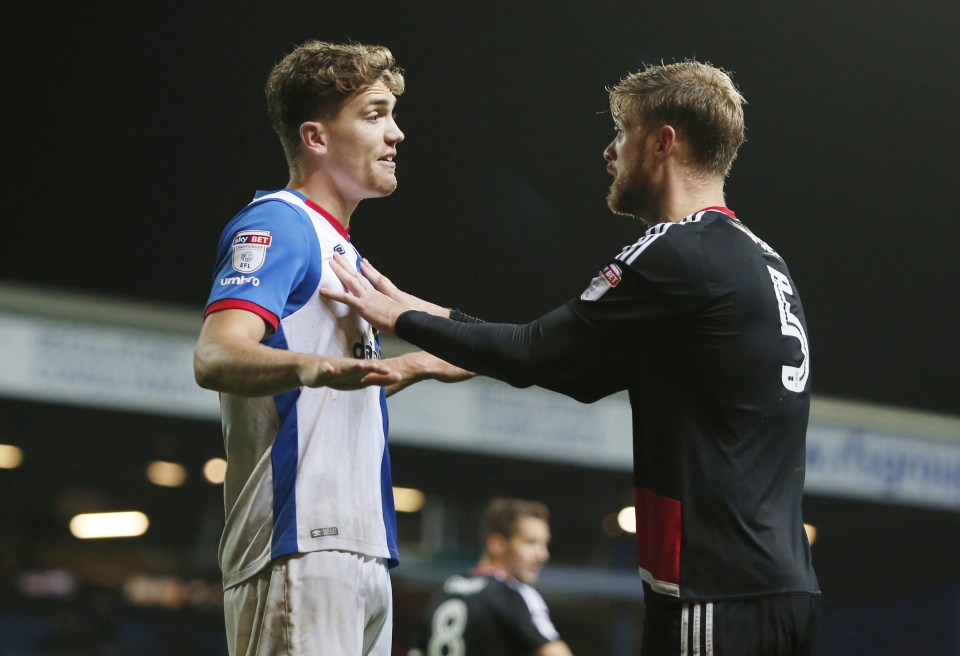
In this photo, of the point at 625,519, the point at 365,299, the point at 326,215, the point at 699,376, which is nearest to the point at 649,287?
the point at 699,376

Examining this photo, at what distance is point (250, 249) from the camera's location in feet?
7.30

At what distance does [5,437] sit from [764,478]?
29.1 feet

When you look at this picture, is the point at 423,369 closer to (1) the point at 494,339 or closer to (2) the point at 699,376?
(1) the point at 494,339

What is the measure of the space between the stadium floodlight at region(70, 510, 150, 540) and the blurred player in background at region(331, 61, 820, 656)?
874cm

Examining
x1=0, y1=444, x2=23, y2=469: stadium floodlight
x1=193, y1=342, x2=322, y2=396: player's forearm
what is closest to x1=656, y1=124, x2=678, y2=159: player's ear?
x1=193, y1=342, x2=322, y2=396: player's forearm

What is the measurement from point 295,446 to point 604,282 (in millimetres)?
752

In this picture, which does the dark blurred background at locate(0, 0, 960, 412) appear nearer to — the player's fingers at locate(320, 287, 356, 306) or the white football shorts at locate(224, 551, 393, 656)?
the player's fingers at locate(320, 287, 356, 306)

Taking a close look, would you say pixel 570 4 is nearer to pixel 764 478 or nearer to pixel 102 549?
pixel 764 478

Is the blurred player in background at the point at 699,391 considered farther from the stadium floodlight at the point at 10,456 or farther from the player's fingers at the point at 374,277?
the stadium floodlight at the point at 10,456

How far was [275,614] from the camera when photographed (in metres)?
2.19

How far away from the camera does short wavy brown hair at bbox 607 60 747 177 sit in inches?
104

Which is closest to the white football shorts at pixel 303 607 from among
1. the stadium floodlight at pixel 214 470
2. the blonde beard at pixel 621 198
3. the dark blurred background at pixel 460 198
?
the blonde beard at pixel 621 198

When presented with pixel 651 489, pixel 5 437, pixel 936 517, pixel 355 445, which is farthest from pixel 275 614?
pixel 936 517

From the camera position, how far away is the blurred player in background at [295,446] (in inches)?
84.6
